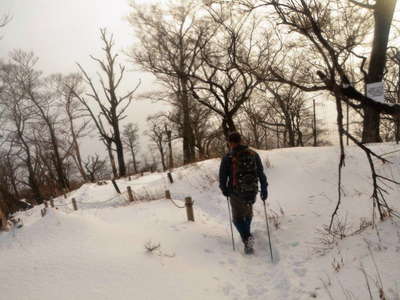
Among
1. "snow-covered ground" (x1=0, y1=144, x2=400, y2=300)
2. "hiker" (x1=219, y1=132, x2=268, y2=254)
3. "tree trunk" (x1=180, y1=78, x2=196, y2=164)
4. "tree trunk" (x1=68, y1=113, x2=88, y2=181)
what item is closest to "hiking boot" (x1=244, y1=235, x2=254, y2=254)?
"hiker" (x1=219, y1=132, x2=268, y2=254)

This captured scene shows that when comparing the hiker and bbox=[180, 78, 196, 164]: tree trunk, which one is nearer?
the hiker

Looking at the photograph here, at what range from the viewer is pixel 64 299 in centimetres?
250

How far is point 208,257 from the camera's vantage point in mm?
3912

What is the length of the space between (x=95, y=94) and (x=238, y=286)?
58.8 feet

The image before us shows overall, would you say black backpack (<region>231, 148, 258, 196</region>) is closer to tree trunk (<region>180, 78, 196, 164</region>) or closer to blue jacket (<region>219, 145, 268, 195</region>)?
blue jacket (<region>219, 145, 268, 195</region>)

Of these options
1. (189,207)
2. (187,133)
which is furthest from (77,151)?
(189,207)

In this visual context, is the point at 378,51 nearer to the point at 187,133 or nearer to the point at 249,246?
the point at 249,246

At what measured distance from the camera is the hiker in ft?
13.5

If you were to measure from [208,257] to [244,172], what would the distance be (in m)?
1.48

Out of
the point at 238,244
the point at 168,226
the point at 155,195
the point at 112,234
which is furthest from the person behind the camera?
the point at 155,195

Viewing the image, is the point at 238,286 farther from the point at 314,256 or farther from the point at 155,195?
the point at 155,195

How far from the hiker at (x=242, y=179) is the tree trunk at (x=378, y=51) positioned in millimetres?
2135

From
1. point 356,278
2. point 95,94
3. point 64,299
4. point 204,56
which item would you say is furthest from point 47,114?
point 356,278

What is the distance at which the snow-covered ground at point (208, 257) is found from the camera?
272 centimetres
